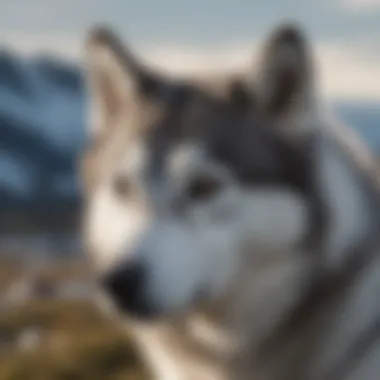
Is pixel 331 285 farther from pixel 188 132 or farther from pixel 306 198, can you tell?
pixel 188 132

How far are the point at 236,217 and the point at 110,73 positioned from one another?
0.23 metres

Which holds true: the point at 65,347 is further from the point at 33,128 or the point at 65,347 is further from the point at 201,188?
the point at 201,188

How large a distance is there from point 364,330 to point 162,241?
28 centimetres

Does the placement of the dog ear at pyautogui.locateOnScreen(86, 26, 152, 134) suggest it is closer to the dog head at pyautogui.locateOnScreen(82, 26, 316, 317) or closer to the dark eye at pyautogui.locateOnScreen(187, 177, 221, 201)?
the dog head at pyautogui.locateOnScreen(82, 26, 316, 317)

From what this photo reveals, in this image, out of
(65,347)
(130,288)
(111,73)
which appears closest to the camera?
(130,288)

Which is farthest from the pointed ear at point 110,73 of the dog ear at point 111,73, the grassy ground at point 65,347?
the grassy ground at point 65,347

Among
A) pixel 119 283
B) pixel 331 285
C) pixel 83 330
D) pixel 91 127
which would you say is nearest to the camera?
pixel 119 283

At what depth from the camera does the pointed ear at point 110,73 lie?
0.93 metres

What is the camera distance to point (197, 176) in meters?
0.85

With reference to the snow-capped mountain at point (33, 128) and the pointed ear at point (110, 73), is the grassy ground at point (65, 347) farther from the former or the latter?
the pointed ear at point (110, 73)

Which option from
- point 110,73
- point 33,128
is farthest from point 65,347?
point 110,73

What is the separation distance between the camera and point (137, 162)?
86 centimetres

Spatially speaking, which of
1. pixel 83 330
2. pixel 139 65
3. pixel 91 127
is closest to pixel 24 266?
pixel 83 330

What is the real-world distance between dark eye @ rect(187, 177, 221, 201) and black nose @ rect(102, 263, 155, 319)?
0.10m
